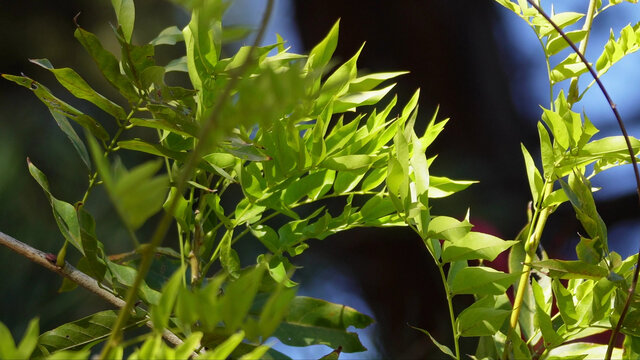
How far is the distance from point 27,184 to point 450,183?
38cm

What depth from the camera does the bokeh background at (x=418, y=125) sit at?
1.63 ft

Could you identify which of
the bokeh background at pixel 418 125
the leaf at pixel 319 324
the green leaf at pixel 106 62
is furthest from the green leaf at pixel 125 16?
the bokeh background at pixel 418 125

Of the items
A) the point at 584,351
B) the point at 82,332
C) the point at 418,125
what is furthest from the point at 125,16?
the point at 418,125

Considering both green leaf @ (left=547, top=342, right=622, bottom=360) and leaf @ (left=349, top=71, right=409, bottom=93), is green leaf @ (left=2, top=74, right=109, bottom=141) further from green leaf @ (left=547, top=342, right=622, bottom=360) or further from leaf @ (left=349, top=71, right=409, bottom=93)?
green leaf @ (left=547, top=342, right=622, bottom=360)

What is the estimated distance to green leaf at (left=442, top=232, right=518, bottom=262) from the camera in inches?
8.5

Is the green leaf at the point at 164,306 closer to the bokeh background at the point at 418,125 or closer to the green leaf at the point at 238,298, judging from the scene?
the green leaf at the point at 238,298

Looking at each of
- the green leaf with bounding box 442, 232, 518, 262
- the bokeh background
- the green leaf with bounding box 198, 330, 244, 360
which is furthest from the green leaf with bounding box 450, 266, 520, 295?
the bokeh background

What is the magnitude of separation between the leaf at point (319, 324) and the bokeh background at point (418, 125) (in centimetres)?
24

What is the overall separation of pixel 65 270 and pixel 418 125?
43 centimetres

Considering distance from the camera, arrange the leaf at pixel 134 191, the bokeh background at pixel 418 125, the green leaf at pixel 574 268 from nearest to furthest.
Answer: the leaf at pixel 134 191 → the green leaf at pixel 574 268 → the bokeh background at pixel 418 125

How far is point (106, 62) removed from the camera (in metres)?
0.22

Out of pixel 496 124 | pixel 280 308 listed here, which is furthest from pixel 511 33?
pixel 280 308

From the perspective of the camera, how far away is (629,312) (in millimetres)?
229

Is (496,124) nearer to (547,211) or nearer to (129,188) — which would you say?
(547,211)
